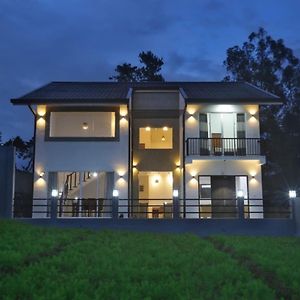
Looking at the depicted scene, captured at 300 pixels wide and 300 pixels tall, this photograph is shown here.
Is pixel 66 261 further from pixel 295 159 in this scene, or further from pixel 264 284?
pixel 295 159

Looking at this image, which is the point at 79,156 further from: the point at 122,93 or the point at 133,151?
the point at 122,93

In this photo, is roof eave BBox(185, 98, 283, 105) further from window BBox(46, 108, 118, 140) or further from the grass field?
the grass field

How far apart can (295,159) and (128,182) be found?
55.0 feet

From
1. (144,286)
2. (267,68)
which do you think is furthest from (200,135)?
(267,68)

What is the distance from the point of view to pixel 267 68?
35500 mm

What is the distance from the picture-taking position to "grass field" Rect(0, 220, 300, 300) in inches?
207

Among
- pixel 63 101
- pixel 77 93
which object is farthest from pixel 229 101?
pixel 63 101

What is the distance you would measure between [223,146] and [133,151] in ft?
14.1

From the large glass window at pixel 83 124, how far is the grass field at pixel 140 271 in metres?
10.3

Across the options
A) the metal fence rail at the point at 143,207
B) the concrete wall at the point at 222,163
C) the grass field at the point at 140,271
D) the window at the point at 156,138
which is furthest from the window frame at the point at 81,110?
the grass field at the point at 140,271

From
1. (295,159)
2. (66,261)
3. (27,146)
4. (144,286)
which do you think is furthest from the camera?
(27,146)

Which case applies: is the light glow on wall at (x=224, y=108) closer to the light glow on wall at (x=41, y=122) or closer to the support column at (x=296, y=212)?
the support column at (x=296, y=212)

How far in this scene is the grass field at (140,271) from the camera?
17.3 feet

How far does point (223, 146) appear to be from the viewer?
19.7 metres
